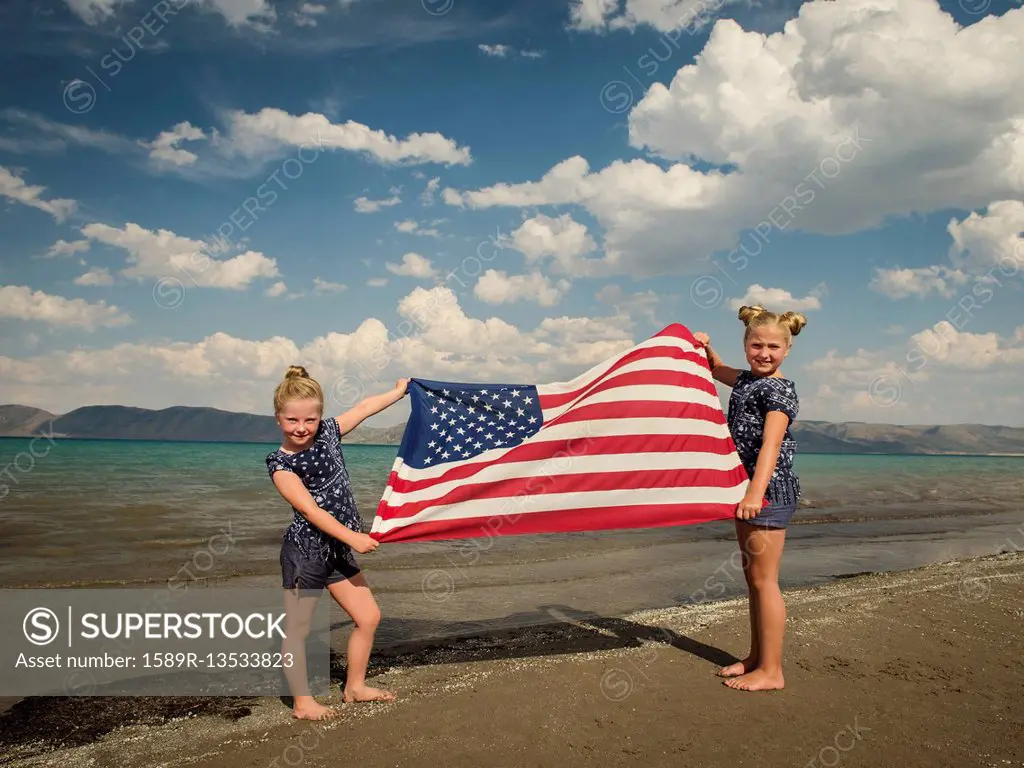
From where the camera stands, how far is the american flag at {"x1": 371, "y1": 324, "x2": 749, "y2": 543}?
15.0 ft

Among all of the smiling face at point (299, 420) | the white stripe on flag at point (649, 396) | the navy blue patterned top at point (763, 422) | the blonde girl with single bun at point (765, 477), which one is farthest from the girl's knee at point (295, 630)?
the navy blue patterned top at point (763, 422)

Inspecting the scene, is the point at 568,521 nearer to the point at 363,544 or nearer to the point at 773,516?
the point at 773,516

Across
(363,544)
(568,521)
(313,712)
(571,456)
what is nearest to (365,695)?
(313,712)

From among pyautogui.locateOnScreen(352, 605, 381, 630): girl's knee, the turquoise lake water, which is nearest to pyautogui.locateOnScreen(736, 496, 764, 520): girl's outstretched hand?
pyautogui.locateOnScreen(352, 605, 381, 630): girl's knee

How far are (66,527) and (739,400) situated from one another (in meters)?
13.1

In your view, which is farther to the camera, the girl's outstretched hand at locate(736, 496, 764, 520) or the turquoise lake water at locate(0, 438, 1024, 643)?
the turquoise lake water at locate(0, 438, 1024, 643)

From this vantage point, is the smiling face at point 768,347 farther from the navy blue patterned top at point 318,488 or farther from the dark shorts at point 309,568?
the dark shorts at point 309,568

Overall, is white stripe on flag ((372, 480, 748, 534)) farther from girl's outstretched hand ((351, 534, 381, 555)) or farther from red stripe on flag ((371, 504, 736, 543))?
girl's outstretched hand ((351, 534, 381, 555))

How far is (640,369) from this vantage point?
500cm

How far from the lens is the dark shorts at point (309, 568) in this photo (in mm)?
4004

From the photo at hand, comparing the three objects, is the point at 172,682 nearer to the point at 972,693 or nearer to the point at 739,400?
the point at 739,400

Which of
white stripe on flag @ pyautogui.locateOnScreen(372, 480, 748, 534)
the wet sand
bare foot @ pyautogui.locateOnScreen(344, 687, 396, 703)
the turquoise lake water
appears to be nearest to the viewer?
the wet sand

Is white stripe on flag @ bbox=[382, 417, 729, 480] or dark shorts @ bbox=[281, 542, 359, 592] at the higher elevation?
white stripe on flag @ bbox=[382, 417, 729, 480]

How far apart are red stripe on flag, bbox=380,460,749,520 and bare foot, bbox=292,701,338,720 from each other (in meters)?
1.45
